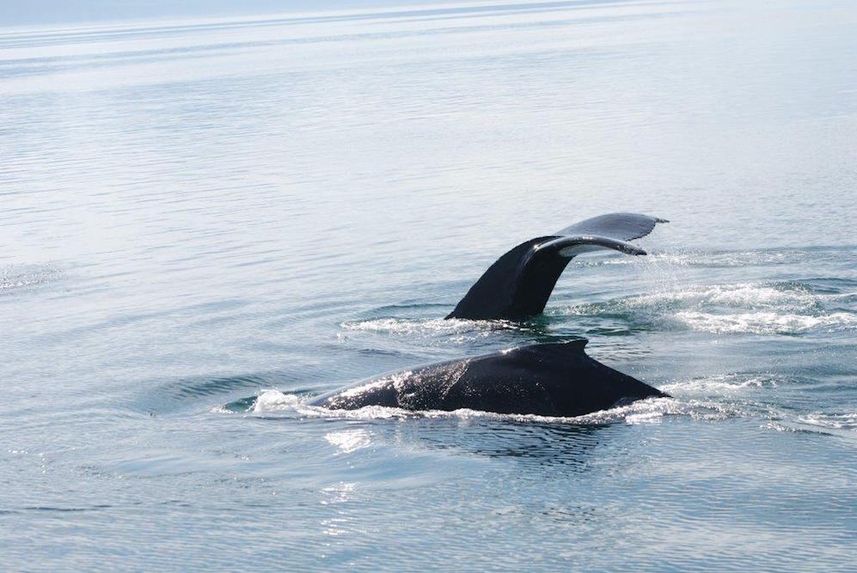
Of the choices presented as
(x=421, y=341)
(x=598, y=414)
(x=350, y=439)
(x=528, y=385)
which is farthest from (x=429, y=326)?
(x=598, y=414)

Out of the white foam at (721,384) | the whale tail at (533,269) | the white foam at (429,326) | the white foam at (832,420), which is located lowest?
the white foam at (832,420)

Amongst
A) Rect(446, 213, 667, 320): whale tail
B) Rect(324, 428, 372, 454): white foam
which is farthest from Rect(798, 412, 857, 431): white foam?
Rect(324, 428, 372, 454): white foam

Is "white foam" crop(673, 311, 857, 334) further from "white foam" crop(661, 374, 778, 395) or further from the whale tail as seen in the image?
"white foam" crop(661, 374, 778, 395)

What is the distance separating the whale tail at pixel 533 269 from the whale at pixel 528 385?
60.8 inches

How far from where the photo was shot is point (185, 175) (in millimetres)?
23828

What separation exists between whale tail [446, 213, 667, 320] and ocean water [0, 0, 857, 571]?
198mm

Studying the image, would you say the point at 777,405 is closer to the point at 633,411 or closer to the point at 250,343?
the point at 633,411

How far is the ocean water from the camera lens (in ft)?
21.7

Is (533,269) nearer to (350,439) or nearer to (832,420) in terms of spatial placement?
(350,439)

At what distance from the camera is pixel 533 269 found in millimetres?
10148

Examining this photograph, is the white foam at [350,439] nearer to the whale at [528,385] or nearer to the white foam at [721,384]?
the whale at [528,385]

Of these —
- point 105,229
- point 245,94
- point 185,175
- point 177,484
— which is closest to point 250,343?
point 177,484

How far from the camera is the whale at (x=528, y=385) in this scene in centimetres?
758

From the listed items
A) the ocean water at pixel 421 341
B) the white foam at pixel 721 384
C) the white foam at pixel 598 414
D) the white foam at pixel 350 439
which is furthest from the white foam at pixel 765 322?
the white foam at pixel 350 439
